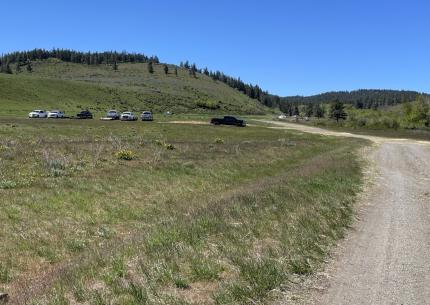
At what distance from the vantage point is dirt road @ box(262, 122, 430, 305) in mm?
7277

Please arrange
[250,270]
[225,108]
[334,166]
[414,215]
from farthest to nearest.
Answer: [225,108] → [334,166] → [414,215] → [250,270]

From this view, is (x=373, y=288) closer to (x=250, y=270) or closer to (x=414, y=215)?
(x=250, y=270)

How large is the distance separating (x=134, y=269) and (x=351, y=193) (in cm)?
1038

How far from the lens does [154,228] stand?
482 inches

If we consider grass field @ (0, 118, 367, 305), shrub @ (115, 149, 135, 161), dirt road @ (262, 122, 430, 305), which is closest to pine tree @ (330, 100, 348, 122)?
grass field @ (0, 118, 367, 305)

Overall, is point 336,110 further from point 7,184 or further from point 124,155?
point 7,184

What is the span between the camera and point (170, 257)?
9.03m

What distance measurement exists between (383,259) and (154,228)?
5376mm

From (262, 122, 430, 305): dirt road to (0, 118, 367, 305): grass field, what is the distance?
1.76 feet

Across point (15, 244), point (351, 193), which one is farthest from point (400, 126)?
point (15, 244)

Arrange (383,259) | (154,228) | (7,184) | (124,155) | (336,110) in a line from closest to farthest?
(383,259) < (154,228) < (7,184) < (124,155) < (336,110)

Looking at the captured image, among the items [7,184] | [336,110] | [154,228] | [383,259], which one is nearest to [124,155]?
[7,184]

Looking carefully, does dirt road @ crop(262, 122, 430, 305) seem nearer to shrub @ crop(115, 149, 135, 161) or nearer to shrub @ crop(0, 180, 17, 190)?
shrub @ crop(0, 180, 17, 190)

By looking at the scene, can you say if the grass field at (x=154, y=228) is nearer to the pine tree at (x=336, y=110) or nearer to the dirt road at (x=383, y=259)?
the dirt road at (x=383, y=259)
